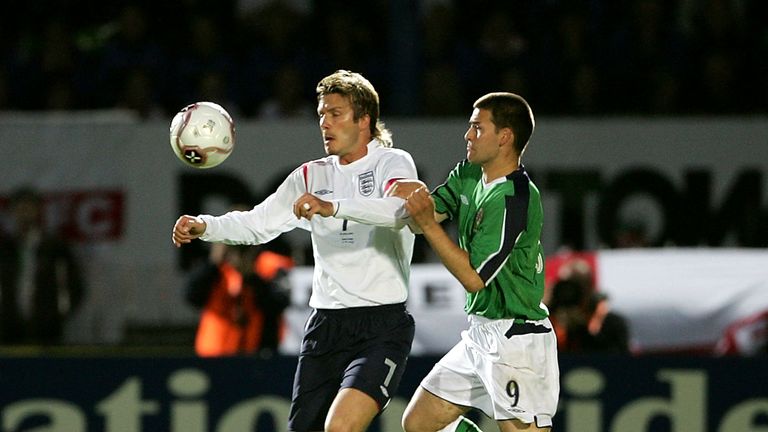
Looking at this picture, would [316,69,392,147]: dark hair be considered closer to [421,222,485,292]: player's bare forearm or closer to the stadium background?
[421,222,485,292]: player's bare forearm

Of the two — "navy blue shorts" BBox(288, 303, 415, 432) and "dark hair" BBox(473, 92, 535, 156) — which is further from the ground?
"dark hair" BBox(473, 92, 535, 156)

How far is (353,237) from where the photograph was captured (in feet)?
18.7

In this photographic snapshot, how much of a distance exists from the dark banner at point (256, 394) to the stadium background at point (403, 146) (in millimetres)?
10

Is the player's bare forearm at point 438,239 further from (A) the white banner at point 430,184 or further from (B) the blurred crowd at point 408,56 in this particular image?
(B) the blurred crowd at point 408,56

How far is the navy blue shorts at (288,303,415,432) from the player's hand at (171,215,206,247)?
1.98 ft

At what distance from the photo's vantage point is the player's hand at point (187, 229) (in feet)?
18.4

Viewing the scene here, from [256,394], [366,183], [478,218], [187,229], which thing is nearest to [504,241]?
[478,218]

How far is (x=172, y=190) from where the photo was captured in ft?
31.9

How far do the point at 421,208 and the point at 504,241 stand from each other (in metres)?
0.34

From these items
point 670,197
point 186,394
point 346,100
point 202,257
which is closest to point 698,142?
point 670,197

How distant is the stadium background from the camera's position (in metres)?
7.58

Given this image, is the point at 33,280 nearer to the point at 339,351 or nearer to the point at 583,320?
the point at 583,320

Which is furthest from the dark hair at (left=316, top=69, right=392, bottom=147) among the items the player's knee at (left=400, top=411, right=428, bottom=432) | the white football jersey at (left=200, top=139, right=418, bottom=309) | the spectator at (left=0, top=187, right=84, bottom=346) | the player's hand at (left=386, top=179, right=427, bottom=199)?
the spectator at (left=0, top=187, right=84, bottom=346)

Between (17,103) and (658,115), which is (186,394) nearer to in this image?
(17,103)
